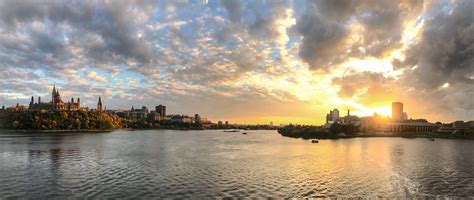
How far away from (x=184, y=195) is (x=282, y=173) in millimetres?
24701

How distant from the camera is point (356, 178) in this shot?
194 feet

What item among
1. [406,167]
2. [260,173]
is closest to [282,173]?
[260,173]

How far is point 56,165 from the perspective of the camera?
222 feet

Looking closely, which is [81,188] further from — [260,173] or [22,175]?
[260,173]

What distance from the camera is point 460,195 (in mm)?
46656

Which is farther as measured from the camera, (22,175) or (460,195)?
(22,175)

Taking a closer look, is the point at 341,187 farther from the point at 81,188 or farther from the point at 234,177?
the point at 81,188

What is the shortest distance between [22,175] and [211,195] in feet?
116

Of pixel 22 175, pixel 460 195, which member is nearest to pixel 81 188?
pixel 22 175

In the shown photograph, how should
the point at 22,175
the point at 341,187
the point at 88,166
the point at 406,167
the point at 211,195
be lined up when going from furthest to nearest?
the point at 406,167, the point at 88,166, the point at 22,175, the point at 341,187, the point at 211,195

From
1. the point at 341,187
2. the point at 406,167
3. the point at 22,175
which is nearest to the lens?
the point at 341,187

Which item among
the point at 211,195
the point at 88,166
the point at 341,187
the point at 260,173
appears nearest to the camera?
the point at 211,195

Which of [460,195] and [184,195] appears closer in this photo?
[184,195]

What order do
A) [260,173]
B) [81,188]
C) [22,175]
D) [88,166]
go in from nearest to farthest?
[81,188], [22,175], [260,173], [88,166]
